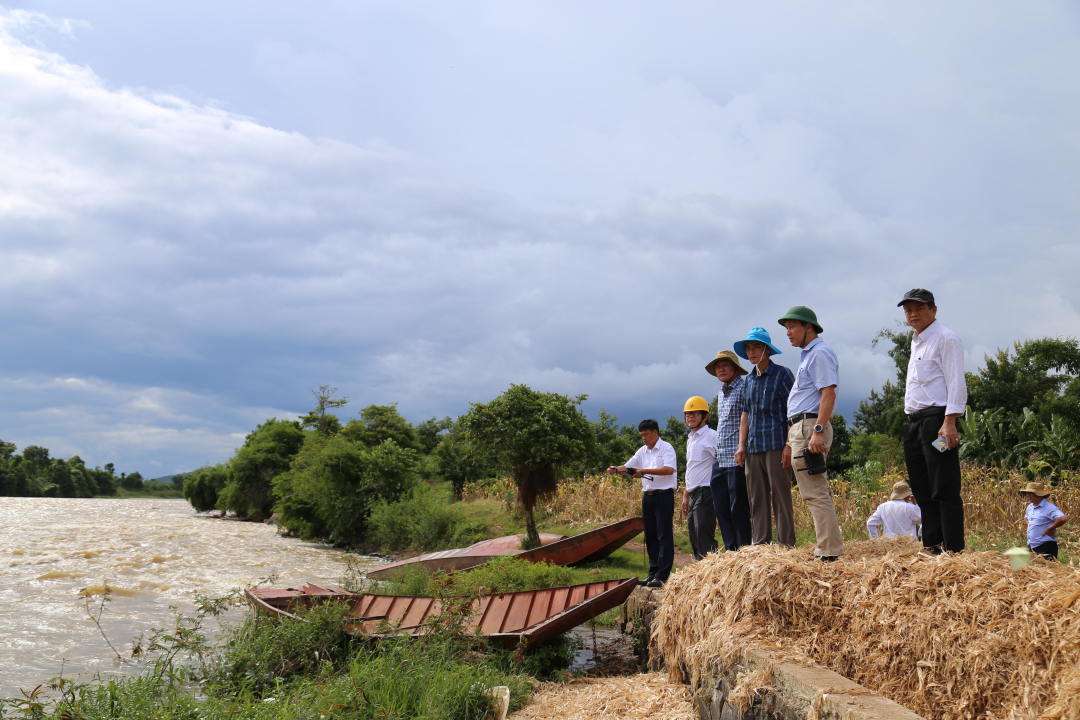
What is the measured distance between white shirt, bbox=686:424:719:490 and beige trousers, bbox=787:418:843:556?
6.59ft

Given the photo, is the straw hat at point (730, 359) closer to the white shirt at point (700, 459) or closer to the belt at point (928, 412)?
the white shirt at point (700, 459)

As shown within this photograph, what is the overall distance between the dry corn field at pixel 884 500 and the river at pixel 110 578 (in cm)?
579

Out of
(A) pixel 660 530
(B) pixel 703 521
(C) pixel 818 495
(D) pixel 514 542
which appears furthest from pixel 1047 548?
(D) pixel 514 542

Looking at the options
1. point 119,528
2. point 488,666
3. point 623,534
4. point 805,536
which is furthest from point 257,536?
point 488,666

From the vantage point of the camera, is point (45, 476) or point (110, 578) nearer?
point (110, 578)

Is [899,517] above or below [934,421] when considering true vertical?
below

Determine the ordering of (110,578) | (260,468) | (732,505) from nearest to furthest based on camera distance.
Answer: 1. (732,505)
2. (110,578)
3. (260,468)

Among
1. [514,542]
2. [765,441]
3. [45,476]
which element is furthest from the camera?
[45,476]

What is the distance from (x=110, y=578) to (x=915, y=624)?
16.0 metres

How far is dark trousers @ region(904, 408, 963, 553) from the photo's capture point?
397cm

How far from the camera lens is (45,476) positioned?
2936 inches

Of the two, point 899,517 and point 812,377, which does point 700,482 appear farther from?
point 899,517

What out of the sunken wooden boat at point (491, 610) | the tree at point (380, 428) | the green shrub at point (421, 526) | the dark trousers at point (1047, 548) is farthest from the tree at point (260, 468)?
the dark trousers at point (1047, 548)

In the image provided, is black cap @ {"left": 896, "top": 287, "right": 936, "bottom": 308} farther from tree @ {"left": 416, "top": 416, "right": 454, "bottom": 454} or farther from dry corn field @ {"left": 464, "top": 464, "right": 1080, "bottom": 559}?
tree @ {"left": 416, "top": 416, "right": 454, "bottom": 454}
